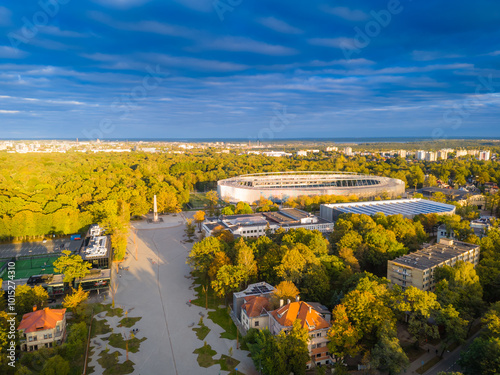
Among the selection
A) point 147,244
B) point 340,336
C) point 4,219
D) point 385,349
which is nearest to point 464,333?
point 385,349

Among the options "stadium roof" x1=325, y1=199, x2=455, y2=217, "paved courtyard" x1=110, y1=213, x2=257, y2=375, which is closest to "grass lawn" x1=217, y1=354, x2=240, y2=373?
"paved courtyard" x1=110, y1=213, x2=257, y2=375

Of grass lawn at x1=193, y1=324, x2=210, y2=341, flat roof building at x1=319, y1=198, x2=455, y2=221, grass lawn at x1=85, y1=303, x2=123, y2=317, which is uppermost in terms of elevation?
flat roof building at x1=319, y1=198, x2=455, y2=221

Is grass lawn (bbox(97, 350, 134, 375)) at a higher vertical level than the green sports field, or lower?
lower

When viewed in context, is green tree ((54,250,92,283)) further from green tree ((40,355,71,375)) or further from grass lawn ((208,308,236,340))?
grass lawn ((208,308,236,340))

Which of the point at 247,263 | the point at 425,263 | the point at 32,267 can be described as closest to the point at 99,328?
the point at 247,263

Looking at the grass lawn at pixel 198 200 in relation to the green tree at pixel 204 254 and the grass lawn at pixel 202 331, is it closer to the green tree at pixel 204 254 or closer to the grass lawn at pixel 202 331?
the green tree at pixel 204 254

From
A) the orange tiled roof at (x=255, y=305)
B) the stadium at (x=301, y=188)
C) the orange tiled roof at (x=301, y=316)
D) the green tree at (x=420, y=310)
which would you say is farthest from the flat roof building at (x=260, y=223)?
the green tree at (x=420, y=310)

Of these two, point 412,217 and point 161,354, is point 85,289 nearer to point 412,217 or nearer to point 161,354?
point 161,354
